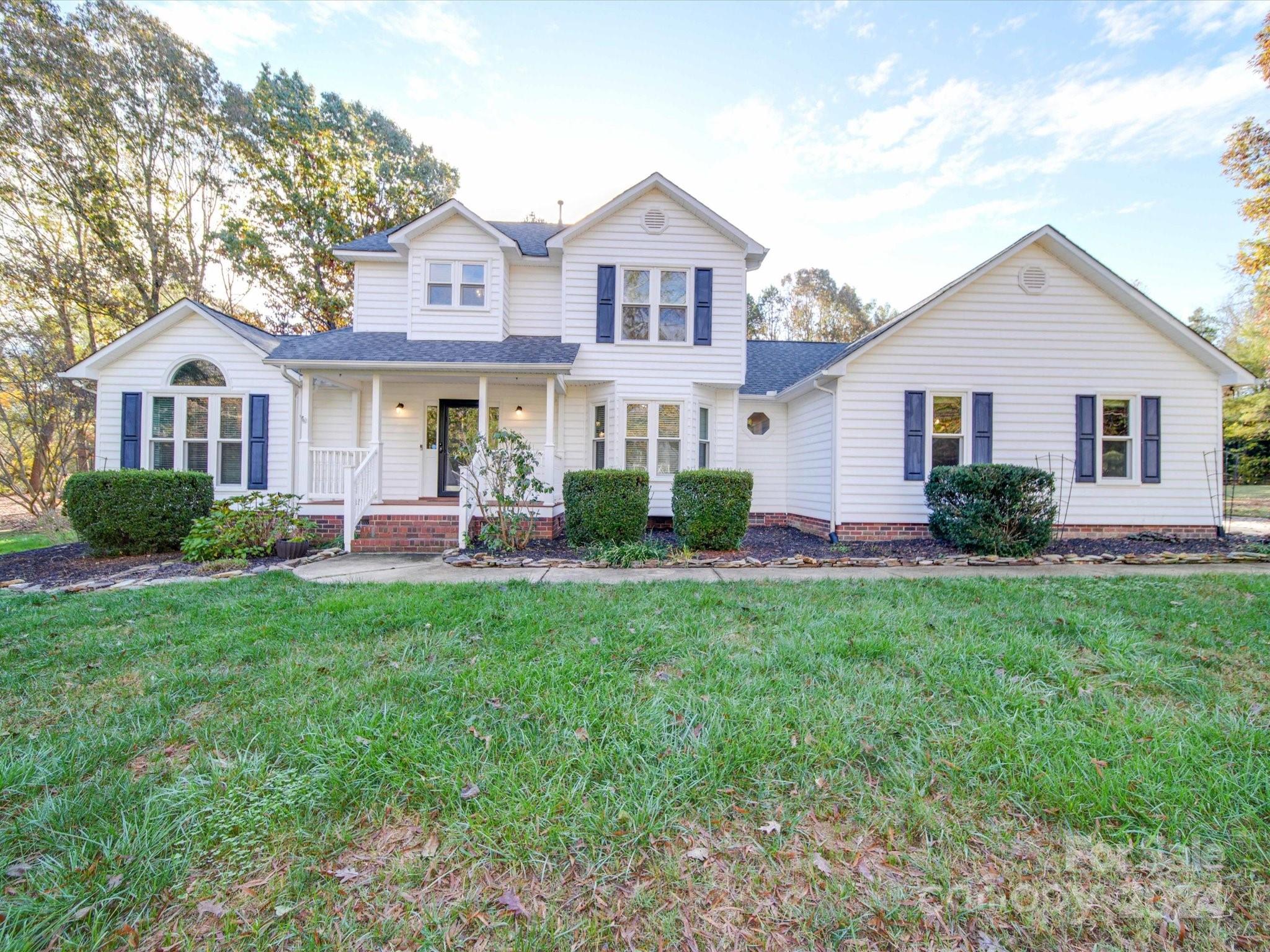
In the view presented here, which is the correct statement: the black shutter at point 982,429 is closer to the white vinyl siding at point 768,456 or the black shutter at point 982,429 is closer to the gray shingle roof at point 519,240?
the white vinyl siding at point 768,456

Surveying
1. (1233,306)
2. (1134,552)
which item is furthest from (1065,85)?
(1233,306)

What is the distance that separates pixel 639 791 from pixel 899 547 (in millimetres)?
7690

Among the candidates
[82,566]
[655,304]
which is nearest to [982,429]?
[655,304]

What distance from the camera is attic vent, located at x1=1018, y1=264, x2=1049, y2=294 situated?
29.6 feet

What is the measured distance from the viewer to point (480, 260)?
1029cm

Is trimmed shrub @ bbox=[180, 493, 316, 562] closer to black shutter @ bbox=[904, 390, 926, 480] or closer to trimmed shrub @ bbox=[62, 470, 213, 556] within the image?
trimmed shrub @ bbox=[62, 470, 213, 556]

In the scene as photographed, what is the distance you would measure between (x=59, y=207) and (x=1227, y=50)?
27.8m

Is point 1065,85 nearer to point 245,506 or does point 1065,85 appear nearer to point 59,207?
point 245,506

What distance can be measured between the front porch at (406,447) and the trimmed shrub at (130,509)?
1.70 meters

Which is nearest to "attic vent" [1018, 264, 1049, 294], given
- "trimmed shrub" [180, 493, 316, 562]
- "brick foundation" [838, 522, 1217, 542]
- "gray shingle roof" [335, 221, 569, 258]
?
"brick foundation" [838, 522, 1217, 542]

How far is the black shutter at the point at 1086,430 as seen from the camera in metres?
9.14

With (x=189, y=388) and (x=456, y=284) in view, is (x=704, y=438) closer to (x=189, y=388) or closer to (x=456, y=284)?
(x=456, y=284)

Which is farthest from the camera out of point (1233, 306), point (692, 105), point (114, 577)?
point (1233, 306)

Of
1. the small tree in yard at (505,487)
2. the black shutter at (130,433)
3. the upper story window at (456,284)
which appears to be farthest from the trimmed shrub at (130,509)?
the upper story window at (456,284)
